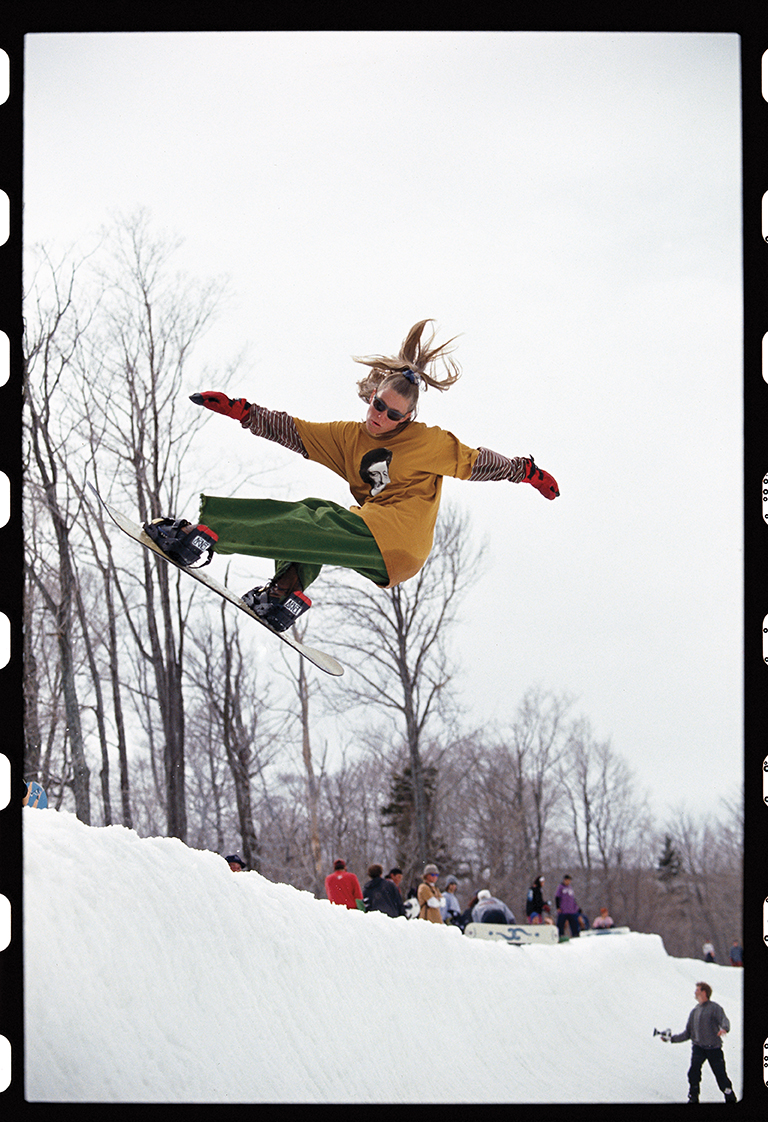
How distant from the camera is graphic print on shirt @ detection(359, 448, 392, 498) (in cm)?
350

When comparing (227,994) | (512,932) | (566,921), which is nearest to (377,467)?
(227,994)

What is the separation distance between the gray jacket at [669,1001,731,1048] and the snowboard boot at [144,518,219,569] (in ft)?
12.4

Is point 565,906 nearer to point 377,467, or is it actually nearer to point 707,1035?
point 707,1035

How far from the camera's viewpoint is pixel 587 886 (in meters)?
27.3

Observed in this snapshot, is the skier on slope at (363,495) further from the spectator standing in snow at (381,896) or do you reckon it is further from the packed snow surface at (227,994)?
the spectator standing in snow at (381,896)

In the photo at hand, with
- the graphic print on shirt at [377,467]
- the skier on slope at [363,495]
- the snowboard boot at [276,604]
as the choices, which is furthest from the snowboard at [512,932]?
the graphic print on shirt at [377,467]

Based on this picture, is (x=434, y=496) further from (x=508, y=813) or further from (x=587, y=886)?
(x=587, y=886)

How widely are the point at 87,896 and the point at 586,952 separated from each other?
7.82 metres

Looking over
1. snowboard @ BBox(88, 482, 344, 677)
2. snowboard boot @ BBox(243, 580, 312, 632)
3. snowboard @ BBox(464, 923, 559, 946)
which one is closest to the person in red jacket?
snowboard @ BBox(464, 923, 559, 946)

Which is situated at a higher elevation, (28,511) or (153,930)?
(28,511)

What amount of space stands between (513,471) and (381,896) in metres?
3.87

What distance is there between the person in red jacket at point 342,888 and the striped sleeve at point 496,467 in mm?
3492

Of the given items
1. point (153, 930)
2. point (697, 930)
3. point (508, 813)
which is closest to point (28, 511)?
point (153, 930)
